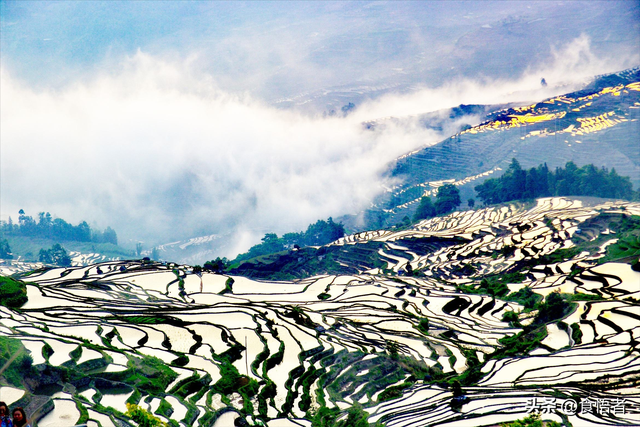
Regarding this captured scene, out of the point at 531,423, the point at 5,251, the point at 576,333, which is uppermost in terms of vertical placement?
the point at 5,251

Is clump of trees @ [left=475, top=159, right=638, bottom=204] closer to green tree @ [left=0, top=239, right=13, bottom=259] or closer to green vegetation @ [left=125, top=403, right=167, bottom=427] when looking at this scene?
green vegetation @ [left=125, top=403, right=167, bottom=427]

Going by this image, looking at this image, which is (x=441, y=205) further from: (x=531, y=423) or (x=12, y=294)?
(x=531, y=423)

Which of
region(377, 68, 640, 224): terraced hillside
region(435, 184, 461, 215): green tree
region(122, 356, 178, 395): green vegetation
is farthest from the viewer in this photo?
region(377, 68, 640, 224): terraced hillside

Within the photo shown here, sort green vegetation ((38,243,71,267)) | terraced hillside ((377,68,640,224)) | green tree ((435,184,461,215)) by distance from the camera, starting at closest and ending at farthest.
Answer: green tree ((435,184,461,215))
green vegetation ((38,243,71,267))
terraced hillside ((377,68,640,224))

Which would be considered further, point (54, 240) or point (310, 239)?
point (54, 240)

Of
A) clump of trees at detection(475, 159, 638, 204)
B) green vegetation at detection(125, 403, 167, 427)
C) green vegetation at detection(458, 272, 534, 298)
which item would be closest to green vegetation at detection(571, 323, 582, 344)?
green vegetation at detection(458, 272, 534, 298)

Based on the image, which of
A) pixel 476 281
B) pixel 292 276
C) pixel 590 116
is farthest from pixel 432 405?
pixel 590 116

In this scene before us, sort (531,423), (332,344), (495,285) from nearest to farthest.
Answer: (531,423) → (332,344) → (495,285)

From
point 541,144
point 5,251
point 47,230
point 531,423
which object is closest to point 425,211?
point 541,144

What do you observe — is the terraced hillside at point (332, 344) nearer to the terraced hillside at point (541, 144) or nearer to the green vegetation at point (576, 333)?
the green vegetation at point (576, 333)
